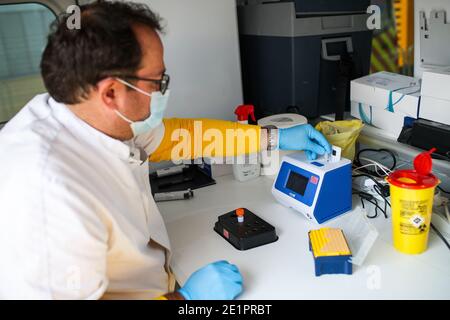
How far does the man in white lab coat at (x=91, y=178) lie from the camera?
82 centimetres

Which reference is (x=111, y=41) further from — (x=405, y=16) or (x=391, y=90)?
(x=405, y=16)

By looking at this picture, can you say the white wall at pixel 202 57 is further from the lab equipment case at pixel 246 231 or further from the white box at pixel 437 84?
the white box at pixel 437 84

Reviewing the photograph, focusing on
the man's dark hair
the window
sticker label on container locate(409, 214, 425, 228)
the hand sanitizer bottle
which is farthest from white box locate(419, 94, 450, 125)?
the window

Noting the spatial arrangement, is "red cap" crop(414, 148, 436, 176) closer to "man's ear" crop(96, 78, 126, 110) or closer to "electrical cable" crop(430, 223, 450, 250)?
"electrical cable" crop(430, 223, 450, 250)

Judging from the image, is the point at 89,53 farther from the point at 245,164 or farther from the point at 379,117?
the point at 379,117

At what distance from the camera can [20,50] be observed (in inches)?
58.8

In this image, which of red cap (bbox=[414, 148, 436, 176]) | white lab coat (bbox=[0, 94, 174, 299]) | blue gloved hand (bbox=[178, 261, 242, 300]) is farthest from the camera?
red cap (bbox=[414, 148, 436, 176])

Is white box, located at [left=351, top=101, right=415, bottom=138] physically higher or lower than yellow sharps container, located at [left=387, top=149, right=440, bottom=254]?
higher

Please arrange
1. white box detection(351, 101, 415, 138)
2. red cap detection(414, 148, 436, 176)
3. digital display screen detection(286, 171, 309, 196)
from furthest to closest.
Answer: white box detection(351, 101, 415, 138) → digital display screen detection(286, 171, 309, 196) → red cap detection(414, 148, 436, 176)

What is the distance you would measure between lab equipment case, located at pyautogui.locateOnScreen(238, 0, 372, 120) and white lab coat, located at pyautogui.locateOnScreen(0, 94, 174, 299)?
0.96m

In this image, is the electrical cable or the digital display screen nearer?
the electrical cable

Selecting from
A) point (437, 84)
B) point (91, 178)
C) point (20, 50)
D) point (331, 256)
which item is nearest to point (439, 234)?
point (331, 256)

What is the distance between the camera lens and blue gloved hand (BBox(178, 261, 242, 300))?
36.7 inches

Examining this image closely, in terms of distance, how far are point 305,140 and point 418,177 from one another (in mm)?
374
